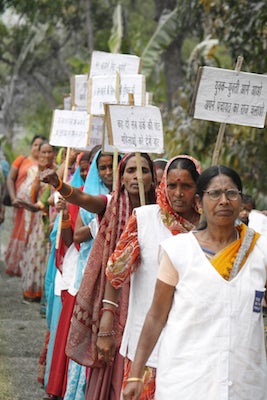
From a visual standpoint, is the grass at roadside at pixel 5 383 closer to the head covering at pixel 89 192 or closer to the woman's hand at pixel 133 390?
the head covering at pixel 89 192

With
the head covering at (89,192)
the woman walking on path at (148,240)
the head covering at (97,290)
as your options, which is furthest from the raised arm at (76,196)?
the head covering at (89,192)

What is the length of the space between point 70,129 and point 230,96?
271 cm

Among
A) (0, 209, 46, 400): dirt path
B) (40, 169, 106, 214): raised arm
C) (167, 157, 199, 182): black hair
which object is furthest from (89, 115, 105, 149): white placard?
(167, 157, 199, 182): black hair

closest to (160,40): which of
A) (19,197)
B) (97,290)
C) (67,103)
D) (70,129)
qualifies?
(19,197)

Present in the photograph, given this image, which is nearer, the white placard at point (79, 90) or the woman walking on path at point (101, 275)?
the woman walking on path at point (101, 275)

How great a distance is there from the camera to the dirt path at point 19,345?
8219 millimetres

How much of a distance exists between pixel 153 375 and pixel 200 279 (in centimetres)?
105

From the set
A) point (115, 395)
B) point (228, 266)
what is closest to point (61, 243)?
point (115, 395)

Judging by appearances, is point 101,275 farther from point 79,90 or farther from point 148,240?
point 79,90

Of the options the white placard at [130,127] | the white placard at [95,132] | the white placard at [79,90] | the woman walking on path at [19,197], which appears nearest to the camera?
the white placard at [130,127]

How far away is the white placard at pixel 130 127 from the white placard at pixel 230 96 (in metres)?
0.30

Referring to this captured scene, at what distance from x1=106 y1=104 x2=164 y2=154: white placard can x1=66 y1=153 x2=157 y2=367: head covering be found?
83 millimetres

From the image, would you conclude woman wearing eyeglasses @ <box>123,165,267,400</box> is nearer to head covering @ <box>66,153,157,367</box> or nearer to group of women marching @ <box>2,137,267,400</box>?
group of women marching @ <box>2,137,267,400</box>

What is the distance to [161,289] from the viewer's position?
442 centimetres
